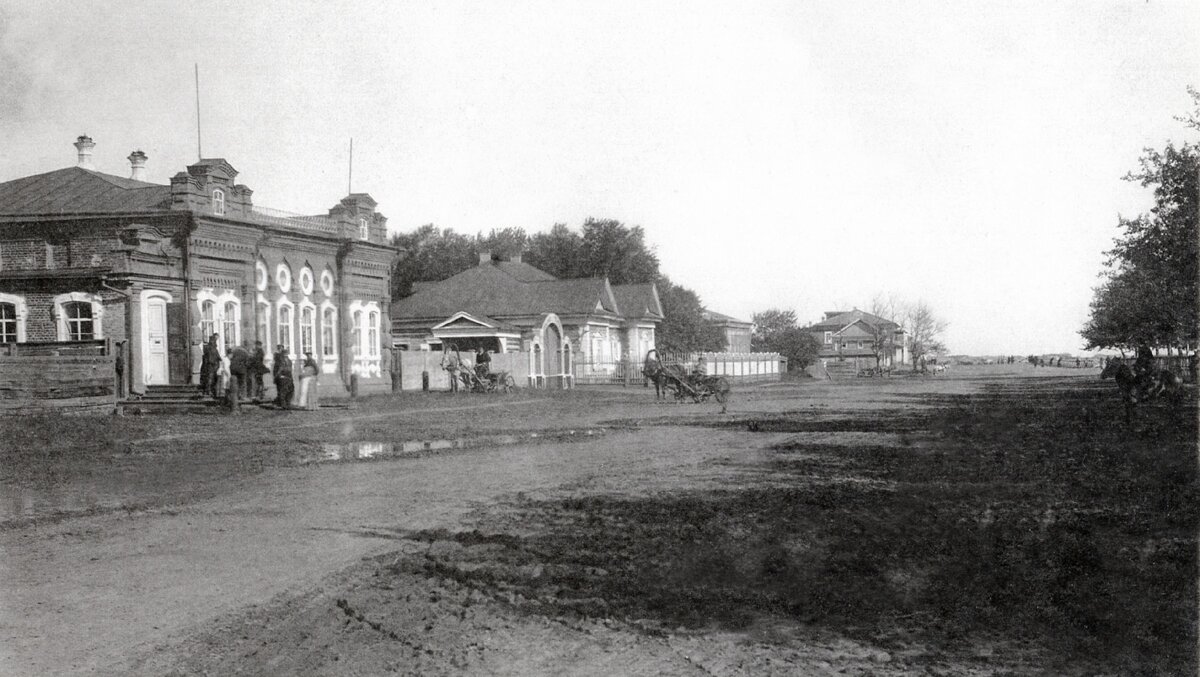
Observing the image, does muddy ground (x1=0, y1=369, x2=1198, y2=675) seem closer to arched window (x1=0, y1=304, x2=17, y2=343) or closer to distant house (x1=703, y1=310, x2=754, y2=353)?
arched window (x1=0, y1=304, x2=17, y2=343)

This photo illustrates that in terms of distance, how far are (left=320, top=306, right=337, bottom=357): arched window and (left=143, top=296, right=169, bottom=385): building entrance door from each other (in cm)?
818

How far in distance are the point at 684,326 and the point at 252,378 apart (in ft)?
156

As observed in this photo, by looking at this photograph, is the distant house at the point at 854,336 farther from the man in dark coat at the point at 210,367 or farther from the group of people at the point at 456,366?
the man in dark coat at the point at 210,367

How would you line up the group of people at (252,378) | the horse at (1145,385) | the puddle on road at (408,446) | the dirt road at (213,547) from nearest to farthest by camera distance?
1. the dirt road at (213,547)
2. the puddle on road at (408,446)
3. the horse at (1145,385)
4. the group of people at (252,378)

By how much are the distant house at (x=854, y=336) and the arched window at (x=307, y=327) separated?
80.9 metres

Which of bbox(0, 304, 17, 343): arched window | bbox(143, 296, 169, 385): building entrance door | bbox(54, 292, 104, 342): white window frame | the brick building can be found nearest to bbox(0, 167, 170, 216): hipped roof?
the brick building

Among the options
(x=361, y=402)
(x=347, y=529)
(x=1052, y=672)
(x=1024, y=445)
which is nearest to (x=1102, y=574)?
(x=1052, y=672)

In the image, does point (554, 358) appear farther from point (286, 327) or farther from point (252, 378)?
point (252, 378)

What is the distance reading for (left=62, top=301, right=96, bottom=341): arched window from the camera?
27203mm

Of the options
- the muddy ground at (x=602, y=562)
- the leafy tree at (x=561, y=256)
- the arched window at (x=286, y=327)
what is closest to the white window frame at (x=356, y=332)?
the arched window at (x=286, y=327)

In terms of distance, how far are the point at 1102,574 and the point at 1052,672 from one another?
6.86 feet

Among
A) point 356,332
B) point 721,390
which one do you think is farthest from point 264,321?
point 721,390

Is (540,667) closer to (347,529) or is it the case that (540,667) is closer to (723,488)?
(347,529)

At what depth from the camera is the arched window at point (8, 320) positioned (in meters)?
27.7
